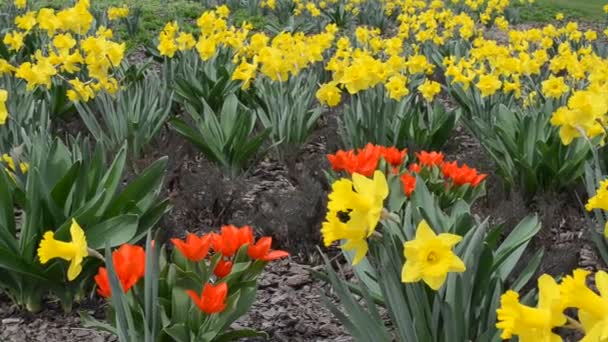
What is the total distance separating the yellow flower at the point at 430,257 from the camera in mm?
1535

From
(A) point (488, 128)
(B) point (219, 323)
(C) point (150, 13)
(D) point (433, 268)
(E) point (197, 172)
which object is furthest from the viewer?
(C) point (150, 13)

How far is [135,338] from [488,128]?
298 centimetres

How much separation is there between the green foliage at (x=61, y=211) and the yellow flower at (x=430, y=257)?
1277 millimetres

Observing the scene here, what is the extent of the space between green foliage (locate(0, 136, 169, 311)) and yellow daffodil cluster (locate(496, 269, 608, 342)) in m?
1.62

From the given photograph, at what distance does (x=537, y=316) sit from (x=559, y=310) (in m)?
0.04

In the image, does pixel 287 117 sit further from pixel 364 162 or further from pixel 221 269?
pixel 221 269

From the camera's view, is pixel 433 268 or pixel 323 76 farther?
pixel 323 76

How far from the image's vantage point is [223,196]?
359 centimetres

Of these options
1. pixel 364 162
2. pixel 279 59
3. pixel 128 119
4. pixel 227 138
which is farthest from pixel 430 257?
pixel 279 59

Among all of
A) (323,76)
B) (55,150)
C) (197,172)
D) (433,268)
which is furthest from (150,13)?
(433,268)

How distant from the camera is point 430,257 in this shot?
157 centimetres

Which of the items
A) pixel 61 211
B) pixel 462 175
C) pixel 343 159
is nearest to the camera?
pixel 61 211

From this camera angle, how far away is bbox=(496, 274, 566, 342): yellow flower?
1.18 metres

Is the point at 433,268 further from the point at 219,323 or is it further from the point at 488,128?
the point at 488,128
